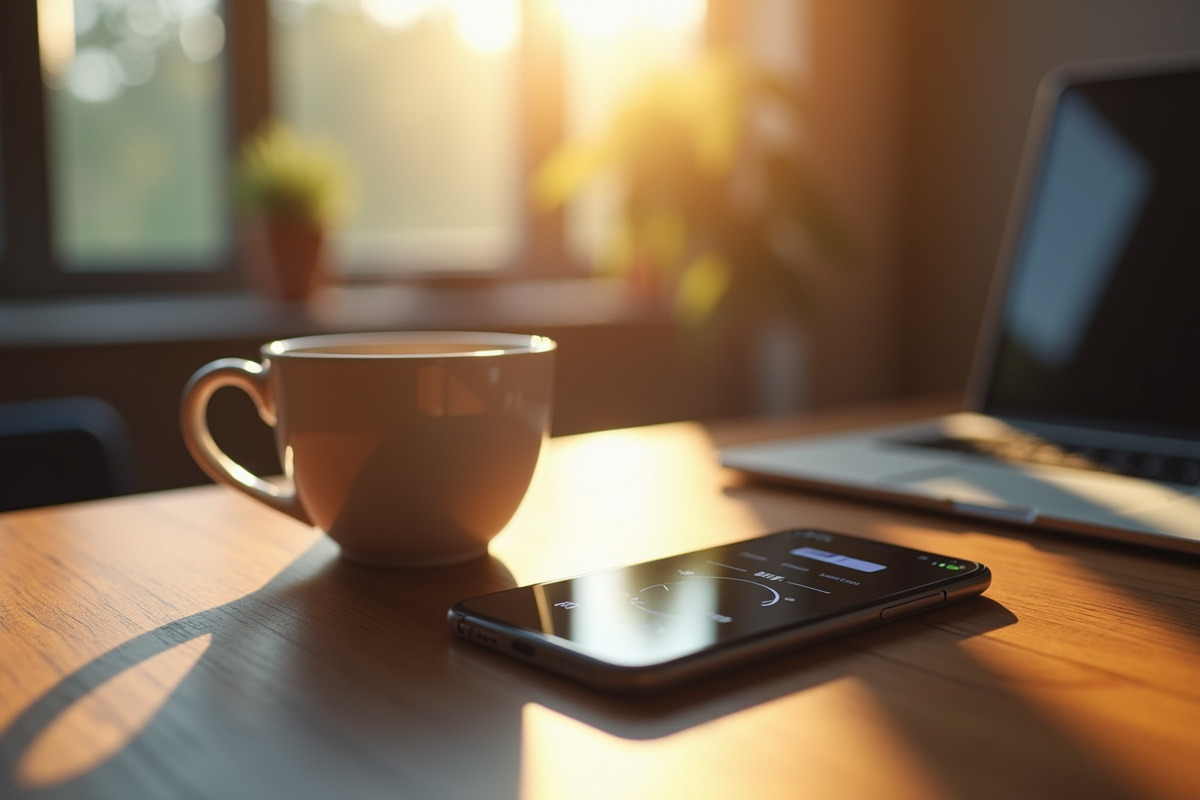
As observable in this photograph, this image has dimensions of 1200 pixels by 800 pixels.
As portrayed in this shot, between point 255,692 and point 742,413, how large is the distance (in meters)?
2.56

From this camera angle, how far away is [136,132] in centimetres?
211

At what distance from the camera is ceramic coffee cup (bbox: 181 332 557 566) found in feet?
1.52

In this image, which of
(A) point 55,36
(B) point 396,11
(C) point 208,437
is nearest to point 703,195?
(B) point 396,11

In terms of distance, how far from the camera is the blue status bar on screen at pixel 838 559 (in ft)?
1.48

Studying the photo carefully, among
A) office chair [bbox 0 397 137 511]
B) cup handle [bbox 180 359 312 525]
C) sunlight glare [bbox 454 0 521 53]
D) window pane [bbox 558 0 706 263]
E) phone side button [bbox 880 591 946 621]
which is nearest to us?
phone side button [bbox 880 591 946 621]

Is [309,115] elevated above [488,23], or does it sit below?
below

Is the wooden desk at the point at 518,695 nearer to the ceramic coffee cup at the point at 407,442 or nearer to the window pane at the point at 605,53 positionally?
the ceramic coffee cup at the point at 407,442

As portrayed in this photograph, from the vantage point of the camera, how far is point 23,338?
1.57 meters

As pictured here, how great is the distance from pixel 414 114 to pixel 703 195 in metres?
0.71

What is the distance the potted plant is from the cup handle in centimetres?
154

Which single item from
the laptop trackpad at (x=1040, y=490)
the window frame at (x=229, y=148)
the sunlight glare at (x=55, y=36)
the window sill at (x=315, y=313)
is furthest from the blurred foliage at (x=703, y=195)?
the laptop trackpad at (x=1040, y=490)

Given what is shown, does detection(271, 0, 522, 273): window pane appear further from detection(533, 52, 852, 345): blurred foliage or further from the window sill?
detection(533, 52, 852, 345): blurred foliage

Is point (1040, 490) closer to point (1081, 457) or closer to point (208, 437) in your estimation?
point (1081, 457)

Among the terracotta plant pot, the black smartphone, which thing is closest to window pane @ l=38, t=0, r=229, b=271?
the terracotta plant pot
